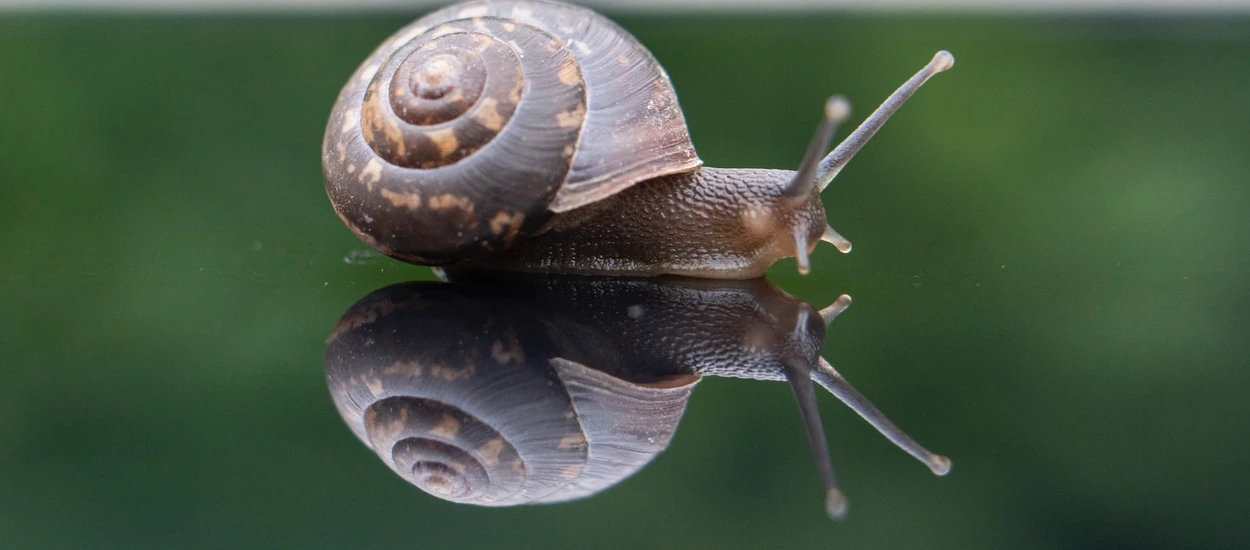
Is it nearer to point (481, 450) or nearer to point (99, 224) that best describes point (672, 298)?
point (481, 450)

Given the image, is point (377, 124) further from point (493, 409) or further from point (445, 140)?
point (493, 409)

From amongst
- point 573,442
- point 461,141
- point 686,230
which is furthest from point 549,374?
point 686,230

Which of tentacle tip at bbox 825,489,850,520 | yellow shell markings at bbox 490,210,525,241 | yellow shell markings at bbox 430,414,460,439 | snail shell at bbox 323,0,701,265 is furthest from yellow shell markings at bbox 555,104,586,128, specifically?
tentacle tip at bbox 825,489,850,520

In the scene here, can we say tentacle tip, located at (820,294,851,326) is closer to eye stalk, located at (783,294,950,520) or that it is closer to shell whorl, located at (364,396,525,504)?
eye stalk, located at (783,294,950,520)

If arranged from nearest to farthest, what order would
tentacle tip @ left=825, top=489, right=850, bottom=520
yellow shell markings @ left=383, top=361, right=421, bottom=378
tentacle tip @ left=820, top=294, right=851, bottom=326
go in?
tentacle tip @ left=825, top=489, right=850, bottom=520, yellow shell markings @ left=383, top=361, right=421, bottom=378, tentacle tip @ left=820, top=294, right=851, bottom=326

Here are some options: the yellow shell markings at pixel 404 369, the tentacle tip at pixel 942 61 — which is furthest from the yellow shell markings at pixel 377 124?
the tentacle tip at pixel 942 61

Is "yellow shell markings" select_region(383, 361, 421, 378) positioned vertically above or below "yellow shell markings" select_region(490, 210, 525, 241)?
below

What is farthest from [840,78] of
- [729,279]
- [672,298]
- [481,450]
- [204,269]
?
[481,450]
